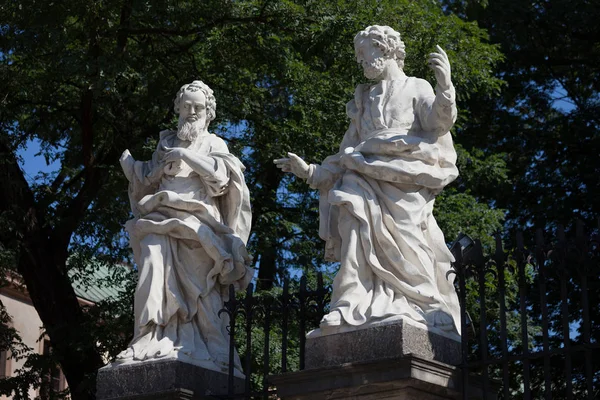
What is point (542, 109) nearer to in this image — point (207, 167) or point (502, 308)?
point (207, 167)

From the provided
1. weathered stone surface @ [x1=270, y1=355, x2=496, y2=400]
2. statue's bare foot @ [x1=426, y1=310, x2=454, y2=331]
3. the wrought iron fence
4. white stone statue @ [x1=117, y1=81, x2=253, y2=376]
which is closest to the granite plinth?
white stone statue @ [x1=117, y1=81, x2=253, y2=376]

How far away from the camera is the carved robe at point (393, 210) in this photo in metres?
8.03

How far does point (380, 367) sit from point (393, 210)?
42.6 inches

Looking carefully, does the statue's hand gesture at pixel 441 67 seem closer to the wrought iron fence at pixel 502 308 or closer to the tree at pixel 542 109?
the wrought iron fence at pixel 502 308

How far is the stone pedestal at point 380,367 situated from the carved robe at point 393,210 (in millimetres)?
124

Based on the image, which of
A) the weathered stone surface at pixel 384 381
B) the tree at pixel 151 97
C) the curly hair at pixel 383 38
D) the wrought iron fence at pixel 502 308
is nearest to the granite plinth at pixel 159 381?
the wrought iron fence at pixel 502 308

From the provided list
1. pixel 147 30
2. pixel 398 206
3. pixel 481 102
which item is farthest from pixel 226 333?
pixel 481 102

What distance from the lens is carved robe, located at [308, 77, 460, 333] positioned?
8.03 metres

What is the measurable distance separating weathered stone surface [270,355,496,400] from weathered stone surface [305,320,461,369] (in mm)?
64

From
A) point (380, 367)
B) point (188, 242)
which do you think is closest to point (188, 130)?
point (188, 242)

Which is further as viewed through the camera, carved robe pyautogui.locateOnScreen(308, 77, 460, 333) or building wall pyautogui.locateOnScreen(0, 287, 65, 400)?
building wall pyautogui.locateOnScreen(0, 287, 65, 400)

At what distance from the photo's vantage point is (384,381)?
25.0 feet

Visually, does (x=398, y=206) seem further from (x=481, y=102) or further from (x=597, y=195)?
(x=481, y=102)

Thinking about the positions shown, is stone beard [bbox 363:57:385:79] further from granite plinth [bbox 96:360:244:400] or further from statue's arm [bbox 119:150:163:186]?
granite plinth [bbox 96:360:244:400]
